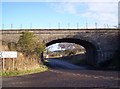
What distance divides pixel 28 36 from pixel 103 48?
13.6 m

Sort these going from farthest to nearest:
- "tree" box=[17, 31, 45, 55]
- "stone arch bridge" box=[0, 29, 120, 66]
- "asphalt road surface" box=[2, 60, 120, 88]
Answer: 1. "stone arch bridge" box=[0, 29, 120, 66]
2. "tree" box=[17, 31, 45, 55]
3. "asphalt road surface" box=[2, 60, 120, 88]

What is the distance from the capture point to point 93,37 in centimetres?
3075

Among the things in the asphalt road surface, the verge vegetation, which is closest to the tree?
the verge vegetation

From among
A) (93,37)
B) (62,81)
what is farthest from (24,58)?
(93,37)

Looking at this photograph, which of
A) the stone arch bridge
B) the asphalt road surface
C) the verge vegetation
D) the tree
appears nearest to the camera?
the asphalt road surface

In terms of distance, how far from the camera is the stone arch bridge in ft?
98.6

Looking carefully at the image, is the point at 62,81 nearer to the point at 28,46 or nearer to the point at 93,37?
the point at 28,46

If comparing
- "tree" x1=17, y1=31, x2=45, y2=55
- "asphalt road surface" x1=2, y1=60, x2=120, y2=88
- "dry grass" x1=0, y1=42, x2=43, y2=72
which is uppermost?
"tree" x1=17, y1=31, x2=45, y2=55

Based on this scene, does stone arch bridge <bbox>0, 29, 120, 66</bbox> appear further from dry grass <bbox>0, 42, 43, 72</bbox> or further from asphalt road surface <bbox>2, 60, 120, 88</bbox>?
asphalt road surface <bbox>2, 60, 120, 88</bbox>

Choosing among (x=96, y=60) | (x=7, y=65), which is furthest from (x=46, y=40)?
(x=7, y=65)

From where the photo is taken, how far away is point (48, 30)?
30.3m

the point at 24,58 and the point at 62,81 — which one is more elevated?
the point at 24,58

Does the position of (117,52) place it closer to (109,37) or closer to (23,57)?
(109,37)

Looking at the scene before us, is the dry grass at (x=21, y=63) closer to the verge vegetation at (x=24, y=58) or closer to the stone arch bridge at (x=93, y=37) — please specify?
the verge vegetation at (x=24, y=58)
